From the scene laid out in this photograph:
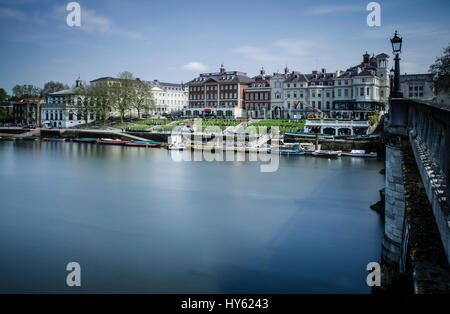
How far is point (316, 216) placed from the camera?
20328mm

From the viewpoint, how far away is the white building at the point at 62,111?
78.4 meters

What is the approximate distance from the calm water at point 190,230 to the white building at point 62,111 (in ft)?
154

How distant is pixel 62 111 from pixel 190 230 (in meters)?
76.5

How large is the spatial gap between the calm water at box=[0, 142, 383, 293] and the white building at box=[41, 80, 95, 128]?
46.8 m

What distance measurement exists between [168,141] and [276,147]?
681 inches

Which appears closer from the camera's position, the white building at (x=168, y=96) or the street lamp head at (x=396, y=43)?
the street lamp head at (x=396, y=43)

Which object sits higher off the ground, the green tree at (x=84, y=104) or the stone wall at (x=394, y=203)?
the green tree at (x=84, y=104)

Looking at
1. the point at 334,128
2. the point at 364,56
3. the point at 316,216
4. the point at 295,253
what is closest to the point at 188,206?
the point at 316,216

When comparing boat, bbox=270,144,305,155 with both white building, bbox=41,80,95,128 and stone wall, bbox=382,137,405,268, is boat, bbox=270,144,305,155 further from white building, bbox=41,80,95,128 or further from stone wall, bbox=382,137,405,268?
white building, bbox=41,80,95,128

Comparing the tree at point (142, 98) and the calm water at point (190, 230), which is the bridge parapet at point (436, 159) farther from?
the tree at point (142, 98)

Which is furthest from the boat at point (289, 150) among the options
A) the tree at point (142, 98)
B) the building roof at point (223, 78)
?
the tree at point (142, 98)

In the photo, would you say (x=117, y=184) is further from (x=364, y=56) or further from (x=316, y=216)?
(x=364, y=56)

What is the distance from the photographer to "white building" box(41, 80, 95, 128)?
7837cm

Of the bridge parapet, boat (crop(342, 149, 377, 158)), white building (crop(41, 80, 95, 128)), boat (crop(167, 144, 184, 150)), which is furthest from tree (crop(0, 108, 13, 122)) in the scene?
the bridge parapet
